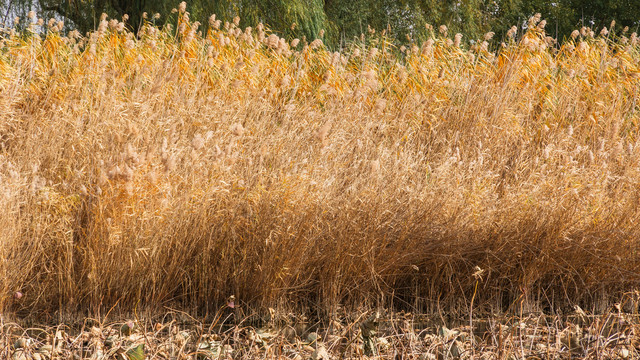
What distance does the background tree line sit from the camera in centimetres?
752

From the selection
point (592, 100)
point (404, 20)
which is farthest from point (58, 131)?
point (404, 20)

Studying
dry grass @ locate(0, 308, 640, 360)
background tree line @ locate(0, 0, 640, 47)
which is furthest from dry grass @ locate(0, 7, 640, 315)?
background tree line @ locate(0, 0, 640, 47)

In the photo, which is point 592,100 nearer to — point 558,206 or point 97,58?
point 558,206

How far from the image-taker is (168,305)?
110 inches

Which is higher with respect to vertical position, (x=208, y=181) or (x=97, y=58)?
(x=97, y=58)

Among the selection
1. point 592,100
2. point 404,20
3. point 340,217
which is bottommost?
point 340,217

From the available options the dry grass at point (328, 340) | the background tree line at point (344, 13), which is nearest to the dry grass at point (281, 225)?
the dry grass at point (328, 340)

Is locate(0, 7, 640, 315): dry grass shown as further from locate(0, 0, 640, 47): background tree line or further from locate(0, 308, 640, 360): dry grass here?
locate(0, 0, 640, 47): background tree line

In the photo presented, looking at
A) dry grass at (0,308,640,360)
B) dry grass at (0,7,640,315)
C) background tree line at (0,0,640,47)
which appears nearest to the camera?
dry grass at (0,308,640,360)

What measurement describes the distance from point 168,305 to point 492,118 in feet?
8.84

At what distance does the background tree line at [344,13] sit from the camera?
7524mm

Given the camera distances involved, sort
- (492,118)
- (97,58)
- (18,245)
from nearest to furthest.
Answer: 1. (18,245)
2. (492,118)
3. (97,58)

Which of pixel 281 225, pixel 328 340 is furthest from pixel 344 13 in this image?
pixel 328 340

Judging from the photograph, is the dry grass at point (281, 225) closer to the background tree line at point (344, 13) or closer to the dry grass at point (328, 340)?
the dry grass at point (328, 340)
